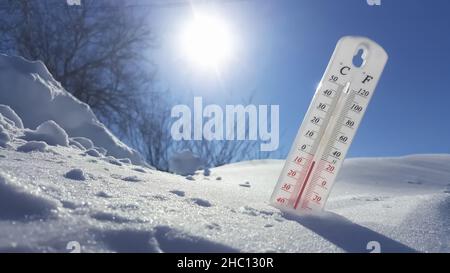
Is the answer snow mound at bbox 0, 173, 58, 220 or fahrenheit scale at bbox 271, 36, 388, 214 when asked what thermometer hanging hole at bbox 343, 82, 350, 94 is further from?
snow mound at bbox 0, 173, 58, 220

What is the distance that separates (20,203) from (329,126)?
3.34 ft

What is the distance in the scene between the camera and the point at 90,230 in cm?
93

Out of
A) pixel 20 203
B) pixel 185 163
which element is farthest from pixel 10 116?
pixel 185 163

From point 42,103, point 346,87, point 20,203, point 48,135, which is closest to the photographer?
point 20,203

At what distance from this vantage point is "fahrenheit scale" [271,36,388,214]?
150 cm

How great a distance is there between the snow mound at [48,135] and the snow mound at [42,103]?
17.5 inches

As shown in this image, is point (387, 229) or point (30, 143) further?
point (30, 143)

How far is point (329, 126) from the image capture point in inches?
59.9

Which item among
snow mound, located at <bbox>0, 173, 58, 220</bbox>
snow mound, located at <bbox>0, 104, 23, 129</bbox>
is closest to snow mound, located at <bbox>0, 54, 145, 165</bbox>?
snow mound, located at <bbox>0, 104, 23, 129</bbox>

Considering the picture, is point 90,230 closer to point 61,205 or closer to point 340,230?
point 61,205

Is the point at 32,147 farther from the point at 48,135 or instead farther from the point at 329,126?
the point at 329,126

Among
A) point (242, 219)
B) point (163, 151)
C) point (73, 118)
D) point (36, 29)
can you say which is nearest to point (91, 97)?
point (36, 29)

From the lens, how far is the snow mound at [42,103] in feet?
8.01
